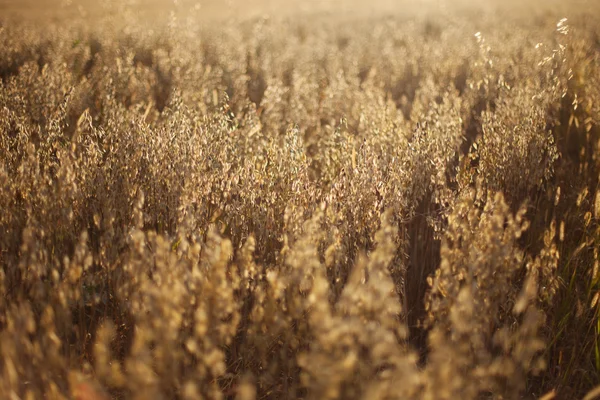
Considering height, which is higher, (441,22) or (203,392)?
(441,22)

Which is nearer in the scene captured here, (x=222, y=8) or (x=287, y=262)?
(x=287, y=262)

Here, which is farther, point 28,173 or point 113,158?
point 113,158

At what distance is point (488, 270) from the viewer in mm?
1354

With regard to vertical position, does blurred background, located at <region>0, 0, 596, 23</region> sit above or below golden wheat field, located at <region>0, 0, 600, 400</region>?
above

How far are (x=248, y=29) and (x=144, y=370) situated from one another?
8.86 meters

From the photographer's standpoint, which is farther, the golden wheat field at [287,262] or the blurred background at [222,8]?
the blurred background at [222,8]

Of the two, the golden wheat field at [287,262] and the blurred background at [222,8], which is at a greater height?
the blurred background at [222,8]

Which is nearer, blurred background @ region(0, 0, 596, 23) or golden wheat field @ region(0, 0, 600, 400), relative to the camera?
golden wheat field @ region(0, 0, 600, 400)

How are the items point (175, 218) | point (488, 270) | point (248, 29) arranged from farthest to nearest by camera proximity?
point (248, 29)
point (175, 218)
point (488, 270)

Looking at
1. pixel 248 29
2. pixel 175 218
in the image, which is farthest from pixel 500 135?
pixel 248 29

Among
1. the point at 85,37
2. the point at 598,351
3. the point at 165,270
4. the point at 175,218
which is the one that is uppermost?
the point at 85,37

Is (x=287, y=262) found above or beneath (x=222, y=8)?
beneath

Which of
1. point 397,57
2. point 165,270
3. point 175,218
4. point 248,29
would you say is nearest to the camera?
point 165,270

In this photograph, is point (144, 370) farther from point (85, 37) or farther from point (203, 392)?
point (85, 37)
